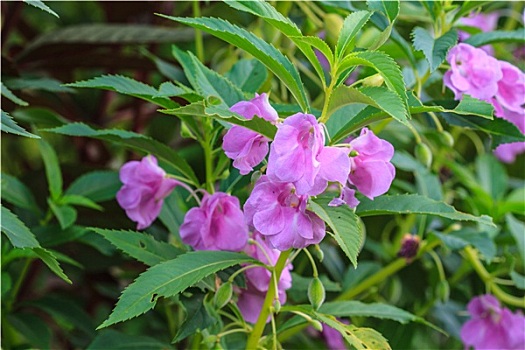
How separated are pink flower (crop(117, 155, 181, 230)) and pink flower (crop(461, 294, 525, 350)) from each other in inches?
19.0

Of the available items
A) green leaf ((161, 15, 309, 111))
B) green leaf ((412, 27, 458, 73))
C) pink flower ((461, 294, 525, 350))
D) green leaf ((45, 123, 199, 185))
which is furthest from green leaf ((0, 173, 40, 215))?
pink flower ((461, 294, 525, 350))

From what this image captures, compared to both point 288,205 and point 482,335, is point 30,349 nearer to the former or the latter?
point 288,205

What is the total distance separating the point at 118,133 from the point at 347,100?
251 mm

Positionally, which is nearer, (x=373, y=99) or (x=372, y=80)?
(x=373, y=99)

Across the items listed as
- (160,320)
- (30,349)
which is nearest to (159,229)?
(160,320)

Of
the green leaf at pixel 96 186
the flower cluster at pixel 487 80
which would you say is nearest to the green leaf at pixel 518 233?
the flower cluster at pixel 487 80

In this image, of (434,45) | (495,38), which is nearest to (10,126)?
(434,45)

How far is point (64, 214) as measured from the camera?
89cm

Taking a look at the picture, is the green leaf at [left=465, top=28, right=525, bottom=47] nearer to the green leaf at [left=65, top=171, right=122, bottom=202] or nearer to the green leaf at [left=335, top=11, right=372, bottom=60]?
the green leaf at [left=335, top=11, right=372, bottom=60]

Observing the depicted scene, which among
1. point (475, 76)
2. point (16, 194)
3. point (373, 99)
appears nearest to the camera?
point (373, 99)

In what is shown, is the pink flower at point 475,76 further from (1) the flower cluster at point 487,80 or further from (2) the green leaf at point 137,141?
(2) the green leaf at point 137,141

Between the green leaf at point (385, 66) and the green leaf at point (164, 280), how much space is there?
21 cm

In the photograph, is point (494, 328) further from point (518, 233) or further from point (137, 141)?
point (137, 141)

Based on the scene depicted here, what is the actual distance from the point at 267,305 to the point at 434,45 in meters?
0.32
